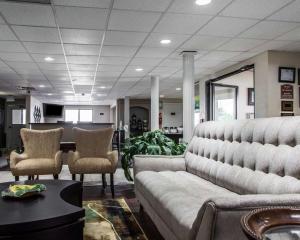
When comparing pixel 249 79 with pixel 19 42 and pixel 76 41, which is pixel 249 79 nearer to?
pixel 76 41

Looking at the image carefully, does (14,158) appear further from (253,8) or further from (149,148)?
(253,8)

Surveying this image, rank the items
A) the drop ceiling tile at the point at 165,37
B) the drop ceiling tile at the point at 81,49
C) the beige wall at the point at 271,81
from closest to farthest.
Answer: the drop ceiling tile at the point at 165,37 → the drop ceiling tile at the point at 81,49 → the beige wall at the point at 271,81

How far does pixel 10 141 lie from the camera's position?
13.7m

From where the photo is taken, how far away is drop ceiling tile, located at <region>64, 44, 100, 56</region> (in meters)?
5.34

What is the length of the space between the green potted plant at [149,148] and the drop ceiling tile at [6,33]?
2.51m

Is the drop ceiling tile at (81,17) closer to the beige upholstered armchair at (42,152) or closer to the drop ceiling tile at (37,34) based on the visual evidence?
the drop ceiling tile at (37,34)

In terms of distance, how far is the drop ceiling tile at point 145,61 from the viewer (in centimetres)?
646

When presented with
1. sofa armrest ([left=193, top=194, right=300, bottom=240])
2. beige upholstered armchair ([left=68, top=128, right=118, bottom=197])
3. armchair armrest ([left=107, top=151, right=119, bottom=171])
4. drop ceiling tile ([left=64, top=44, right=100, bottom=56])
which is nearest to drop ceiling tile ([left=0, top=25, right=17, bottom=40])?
drop ceiling tile ([left=64, top=44, right=100, bottom=56])

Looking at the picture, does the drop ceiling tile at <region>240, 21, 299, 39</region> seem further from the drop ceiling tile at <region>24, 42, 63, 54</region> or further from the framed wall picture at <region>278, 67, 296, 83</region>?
the drop ceiling tile at <region>24, 42, 63, 54</region>

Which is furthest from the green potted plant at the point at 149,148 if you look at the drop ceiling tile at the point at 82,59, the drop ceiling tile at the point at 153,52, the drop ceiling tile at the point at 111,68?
the drop ceiling tile at the point at 111,68

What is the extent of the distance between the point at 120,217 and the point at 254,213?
251cm

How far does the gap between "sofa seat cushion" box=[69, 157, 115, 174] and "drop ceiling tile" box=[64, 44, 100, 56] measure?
2.14 meters

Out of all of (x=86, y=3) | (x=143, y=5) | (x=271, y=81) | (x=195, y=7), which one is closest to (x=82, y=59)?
(x=86, y=3)

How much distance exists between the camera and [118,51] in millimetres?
5738
